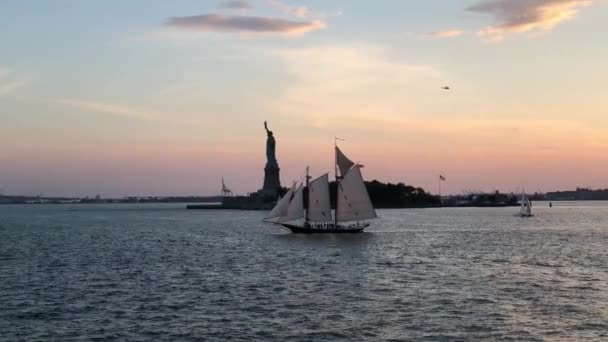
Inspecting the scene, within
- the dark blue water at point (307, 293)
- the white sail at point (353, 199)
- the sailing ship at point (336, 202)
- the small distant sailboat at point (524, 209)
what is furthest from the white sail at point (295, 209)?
the small distant sailboat at point (524, 209)

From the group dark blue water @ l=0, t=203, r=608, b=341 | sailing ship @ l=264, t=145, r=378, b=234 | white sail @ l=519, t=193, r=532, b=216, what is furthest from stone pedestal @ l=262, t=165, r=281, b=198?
dark blue water @ l=0, t=203, r=608, b=341

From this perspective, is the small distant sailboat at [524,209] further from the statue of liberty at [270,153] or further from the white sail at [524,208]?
the statue of liberty at [270,153]

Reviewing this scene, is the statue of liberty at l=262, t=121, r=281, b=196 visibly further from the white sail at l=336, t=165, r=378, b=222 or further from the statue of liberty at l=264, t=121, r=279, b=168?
the white sail at l=336, t=165, r=378, b=222

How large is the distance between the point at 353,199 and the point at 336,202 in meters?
2.89

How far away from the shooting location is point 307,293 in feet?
128

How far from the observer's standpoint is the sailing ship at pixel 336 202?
83.2 metres

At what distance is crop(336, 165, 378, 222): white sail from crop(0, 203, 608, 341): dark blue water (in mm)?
13704

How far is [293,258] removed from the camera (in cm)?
5922

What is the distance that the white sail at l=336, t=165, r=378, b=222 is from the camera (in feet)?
271

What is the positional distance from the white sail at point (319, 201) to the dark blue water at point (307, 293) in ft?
48.9

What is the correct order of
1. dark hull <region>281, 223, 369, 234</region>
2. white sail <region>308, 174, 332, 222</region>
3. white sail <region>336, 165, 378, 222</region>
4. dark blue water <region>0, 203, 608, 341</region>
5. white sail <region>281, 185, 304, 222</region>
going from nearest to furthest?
dark blue water <region>0, 203, 608, 341</region>
white sail <region>336, 165, 378, 222</region>
white sail <region>308, 174, 332, 222</region>
dark hull <region>281, 223, 369, 234</region>
white sail <region>281, 185, 304, 222</region>

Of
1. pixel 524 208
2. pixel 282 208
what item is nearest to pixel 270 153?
pixel 524 208

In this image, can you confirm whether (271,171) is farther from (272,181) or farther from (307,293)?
(307,293)

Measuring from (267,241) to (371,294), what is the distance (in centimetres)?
4176
